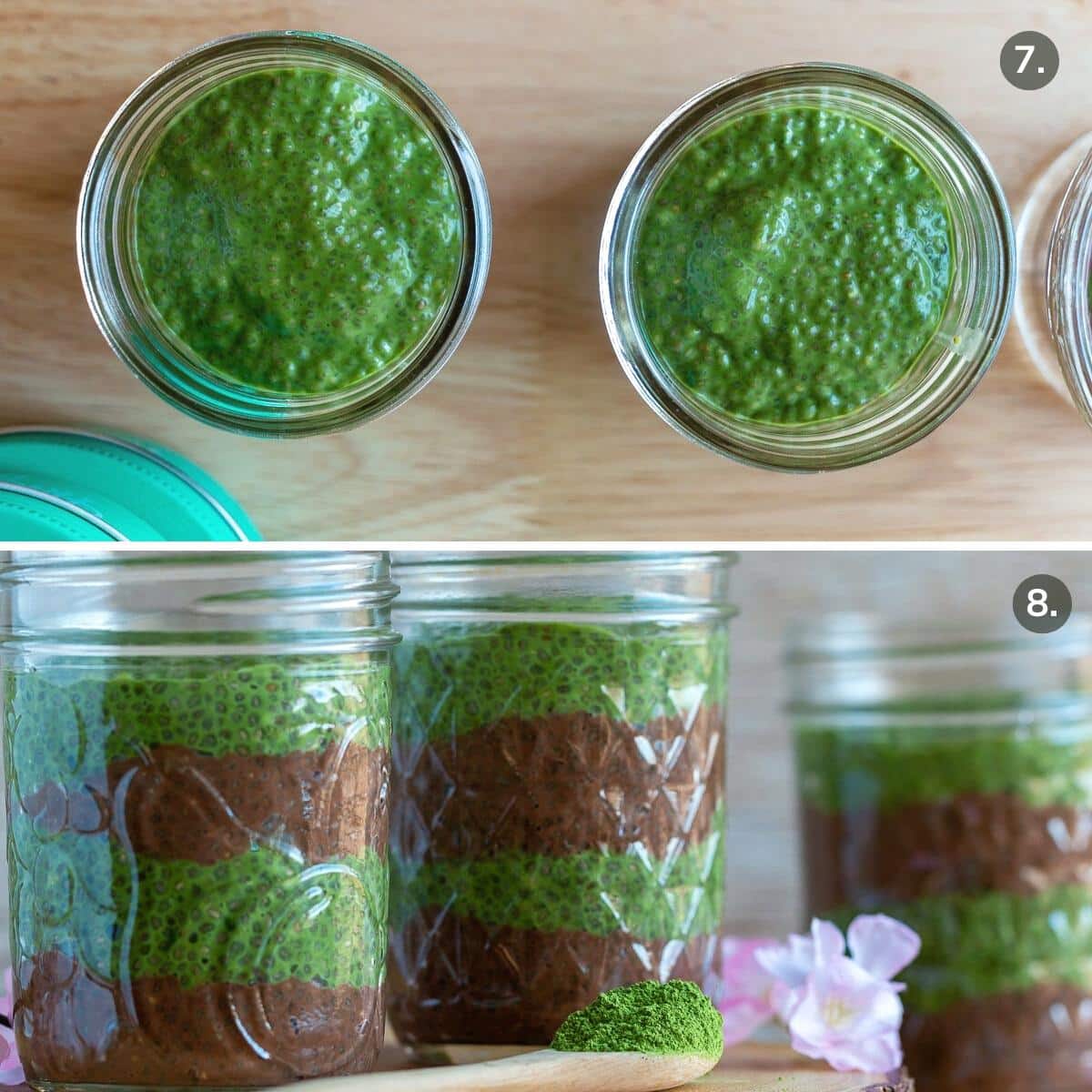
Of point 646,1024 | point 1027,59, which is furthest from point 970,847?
point 1027,59

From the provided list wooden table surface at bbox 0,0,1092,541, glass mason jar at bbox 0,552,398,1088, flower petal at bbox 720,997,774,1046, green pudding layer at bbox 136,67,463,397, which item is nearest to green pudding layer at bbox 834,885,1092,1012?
flower petal at bbox 720,997,774,1046

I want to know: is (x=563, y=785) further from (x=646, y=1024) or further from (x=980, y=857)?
(x=980, y=857)

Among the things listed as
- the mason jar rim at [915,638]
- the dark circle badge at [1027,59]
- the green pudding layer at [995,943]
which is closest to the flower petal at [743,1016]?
the green pudding layer at [995,943]

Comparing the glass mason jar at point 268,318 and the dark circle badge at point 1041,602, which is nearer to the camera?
the glass mason jar at point 268,318

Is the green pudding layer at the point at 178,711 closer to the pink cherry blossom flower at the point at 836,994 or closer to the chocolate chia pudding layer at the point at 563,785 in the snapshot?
the chocolate chia pudding layer at the point at 563,785

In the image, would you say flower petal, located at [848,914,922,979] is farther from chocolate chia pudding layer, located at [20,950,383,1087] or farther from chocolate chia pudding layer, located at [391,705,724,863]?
chocolate chia pudding layer, located at [20,950,383,1087]

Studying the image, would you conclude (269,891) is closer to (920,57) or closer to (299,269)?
(299,269)
